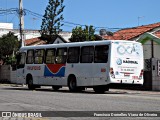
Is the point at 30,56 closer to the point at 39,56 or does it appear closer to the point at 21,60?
the point at 39,56

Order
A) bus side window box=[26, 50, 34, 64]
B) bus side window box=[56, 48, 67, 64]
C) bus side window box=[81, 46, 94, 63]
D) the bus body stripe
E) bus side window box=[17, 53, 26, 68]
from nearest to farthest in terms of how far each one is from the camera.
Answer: bus side window box=[81, 46, 94, 63] → bus side window box=[56, 48, 67, 64] → the bus body stripe → bus side window box=[26, 50, 34, 64] → bus side window box=[17, 53, 26, 68]

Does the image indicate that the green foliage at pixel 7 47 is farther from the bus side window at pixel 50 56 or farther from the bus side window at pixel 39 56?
the bus side window at pixel 50 56

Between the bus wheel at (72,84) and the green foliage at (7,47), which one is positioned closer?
the bus wheel at (72,84)

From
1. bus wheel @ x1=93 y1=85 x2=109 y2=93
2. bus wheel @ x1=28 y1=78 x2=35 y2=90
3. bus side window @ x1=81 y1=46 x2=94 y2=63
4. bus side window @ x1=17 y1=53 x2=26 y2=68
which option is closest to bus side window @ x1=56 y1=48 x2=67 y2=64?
bus side window @ x1=81 y1=46 x2=94 y2=63

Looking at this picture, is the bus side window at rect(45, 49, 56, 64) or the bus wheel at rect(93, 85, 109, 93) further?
the bus side window at rect(45, 49, 56, 64)

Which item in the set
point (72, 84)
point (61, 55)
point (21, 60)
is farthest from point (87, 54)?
point (21, 60)

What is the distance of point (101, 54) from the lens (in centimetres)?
2386

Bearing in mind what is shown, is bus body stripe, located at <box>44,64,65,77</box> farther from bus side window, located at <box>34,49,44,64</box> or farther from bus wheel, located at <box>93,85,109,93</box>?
bus wheel, located at <box>93,85,109,93</box>

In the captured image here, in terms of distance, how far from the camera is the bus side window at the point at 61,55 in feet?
86.9

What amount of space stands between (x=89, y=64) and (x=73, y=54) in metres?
1.68

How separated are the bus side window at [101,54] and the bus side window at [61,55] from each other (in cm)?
299

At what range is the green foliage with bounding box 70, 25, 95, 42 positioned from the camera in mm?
48344

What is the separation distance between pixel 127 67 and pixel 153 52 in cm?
1370

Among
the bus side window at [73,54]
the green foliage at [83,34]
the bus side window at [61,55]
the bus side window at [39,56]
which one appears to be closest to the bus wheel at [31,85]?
the bus side window at [39,56]
